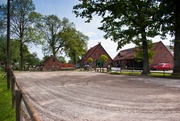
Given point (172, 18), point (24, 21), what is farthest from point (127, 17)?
point (24, 21)

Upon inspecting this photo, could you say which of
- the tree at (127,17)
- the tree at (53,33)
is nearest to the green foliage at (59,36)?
the tree at (53,33)

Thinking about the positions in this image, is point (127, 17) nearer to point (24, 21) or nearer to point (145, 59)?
point (145, 59)

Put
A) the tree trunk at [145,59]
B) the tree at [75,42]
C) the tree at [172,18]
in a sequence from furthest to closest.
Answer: the tree at [75,42] → the tree trunk at [145,59] → the tree at [172,18]

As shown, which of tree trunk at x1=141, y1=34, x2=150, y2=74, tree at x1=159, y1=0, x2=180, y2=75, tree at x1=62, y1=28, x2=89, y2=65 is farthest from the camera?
tree at x1=62, y1=28, x2=89, y2=65

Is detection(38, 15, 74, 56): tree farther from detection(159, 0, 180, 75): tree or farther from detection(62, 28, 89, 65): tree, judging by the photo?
detection(159, 0, 180, 75): tree

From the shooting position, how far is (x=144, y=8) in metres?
21.8

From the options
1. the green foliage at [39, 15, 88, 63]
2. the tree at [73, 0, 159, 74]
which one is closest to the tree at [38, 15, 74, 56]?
the green foliage at [39, 15, 88, 63]

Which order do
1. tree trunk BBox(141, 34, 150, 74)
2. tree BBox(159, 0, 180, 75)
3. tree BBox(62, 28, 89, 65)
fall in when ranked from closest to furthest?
1. tree BBox(159, 0, 180, 75)
2. tree trunk BBox(141, 34, 150, 74)
3. tree BBox(62, 28, 89, 65)

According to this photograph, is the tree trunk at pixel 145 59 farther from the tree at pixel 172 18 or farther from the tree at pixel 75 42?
the tree at pixel 75 42

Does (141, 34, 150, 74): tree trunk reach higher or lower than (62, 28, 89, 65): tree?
lower

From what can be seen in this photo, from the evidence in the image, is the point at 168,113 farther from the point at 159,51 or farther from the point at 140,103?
the point at 159,51

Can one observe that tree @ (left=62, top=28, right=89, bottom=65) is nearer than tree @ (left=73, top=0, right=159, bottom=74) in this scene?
No

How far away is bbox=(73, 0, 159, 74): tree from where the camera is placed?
20516mm

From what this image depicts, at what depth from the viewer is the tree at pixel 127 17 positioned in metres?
20.5
